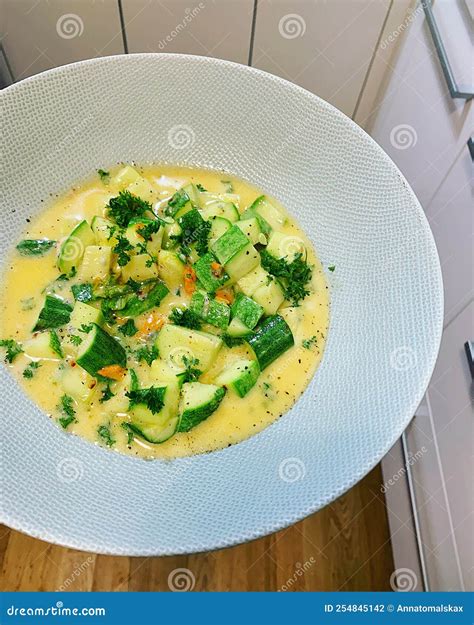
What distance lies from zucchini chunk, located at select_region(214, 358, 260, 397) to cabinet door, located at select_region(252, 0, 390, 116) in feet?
4.05

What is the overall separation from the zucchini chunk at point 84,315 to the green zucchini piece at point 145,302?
6 centimetres

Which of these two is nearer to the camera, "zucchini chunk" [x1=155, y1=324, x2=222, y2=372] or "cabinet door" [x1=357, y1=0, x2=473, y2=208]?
"zucchini chunk" [x1=155, y1=324, x2=222, y2=372]

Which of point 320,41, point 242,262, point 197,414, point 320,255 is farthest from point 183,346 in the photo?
point 320,41

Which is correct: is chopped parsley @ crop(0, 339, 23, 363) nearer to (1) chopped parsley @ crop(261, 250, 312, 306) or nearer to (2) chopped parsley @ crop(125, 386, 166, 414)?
(2) chopped parsley @ crop(125, 386, 166, 414)

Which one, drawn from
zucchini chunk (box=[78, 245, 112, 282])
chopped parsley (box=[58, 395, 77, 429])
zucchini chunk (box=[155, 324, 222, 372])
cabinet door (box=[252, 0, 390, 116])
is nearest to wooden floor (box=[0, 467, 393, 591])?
chopped parsley (box=[58, 395, 77, 429])

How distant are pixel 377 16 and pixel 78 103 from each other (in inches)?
42.6

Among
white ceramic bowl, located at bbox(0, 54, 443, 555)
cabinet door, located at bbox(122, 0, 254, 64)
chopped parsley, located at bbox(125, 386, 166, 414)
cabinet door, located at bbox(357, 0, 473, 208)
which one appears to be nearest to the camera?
white ceramic bowl, located at bbox(0, 54, 443, 555)

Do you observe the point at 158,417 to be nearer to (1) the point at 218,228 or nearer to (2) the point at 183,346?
(2) the point at 183,346

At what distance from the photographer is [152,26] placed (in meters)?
2.01

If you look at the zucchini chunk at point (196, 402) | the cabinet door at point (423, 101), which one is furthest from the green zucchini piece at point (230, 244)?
the cabinet door at point (423, 101)

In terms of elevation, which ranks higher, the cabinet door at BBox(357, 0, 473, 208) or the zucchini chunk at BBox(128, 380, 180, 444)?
the cabinet door at BBox(357, 0, 473, 208)

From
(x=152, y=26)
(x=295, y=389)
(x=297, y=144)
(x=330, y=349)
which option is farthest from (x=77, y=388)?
(x=152, y=26)

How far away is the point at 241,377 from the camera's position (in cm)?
143

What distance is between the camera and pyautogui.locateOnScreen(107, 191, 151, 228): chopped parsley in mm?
1586
